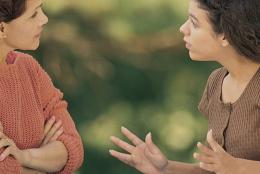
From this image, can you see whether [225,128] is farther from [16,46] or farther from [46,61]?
[46,61]

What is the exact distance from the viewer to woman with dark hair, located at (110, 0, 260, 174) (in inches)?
80.3

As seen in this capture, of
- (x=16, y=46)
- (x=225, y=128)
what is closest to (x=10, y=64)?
(x=16, y=46)

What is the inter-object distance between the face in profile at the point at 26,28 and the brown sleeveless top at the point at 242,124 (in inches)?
23.9

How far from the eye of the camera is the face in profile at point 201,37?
216cm

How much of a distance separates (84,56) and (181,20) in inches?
20.1

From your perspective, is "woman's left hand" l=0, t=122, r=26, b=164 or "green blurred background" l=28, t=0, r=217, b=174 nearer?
"woman's left hand" l=0, t=122, r=26, b=164

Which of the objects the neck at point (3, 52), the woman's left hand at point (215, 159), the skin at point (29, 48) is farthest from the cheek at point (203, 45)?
the neck at point (3, 52)

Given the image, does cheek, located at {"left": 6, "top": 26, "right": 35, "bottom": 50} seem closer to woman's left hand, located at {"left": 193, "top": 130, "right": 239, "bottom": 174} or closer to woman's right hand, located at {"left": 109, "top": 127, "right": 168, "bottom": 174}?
woman's right hand, located at {"left": 109, "top": 127, "right": 168, "bottom": 174}

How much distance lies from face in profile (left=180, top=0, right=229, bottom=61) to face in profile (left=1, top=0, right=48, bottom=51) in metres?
0.45

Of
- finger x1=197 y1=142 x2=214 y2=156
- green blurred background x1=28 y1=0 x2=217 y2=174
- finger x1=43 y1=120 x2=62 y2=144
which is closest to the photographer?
finger x1=197 y1=142 x2=214 y2=156

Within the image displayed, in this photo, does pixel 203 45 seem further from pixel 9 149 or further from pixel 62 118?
pixel 9 149

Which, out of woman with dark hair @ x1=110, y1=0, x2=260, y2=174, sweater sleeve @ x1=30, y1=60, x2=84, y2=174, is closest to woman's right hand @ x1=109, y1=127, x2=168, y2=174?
woman with dark hair @ x1=110, y1=0, x2=260, y2=174

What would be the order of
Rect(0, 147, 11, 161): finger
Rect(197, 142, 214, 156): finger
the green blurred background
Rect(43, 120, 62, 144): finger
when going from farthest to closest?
the green blurred background → Rect(43, 120, 62, 144): finger → Rect(0, 147, 11, 161): finger → Rect(197, 142, 214, 156): finger

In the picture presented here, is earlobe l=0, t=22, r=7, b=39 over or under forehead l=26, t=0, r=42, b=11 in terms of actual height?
under
